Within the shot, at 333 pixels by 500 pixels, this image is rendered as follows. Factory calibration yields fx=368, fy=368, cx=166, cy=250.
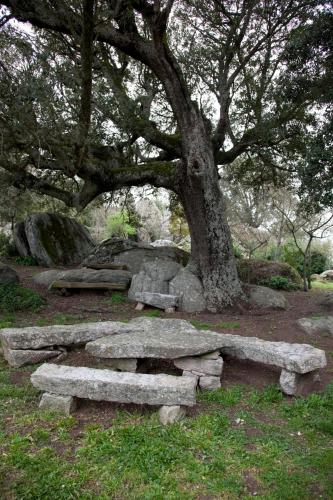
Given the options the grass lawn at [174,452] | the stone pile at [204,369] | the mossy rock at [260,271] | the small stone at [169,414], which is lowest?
the grass lawn at [174,452]

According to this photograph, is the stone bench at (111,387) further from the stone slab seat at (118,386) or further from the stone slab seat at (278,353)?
the stone slab seat at (278,353)

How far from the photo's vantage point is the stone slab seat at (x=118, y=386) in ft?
13.1

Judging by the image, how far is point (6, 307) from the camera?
28.8 ft

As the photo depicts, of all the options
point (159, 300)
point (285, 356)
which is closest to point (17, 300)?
point (159, 300)

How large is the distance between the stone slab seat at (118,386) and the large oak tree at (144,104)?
4.75m

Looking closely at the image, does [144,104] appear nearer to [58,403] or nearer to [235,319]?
[235,319]

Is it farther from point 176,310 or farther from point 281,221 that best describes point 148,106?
point 281,221

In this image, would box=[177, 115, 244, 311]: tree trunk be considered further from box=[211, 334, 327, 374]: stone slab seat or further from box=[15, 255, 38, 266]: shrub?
box=[15, 255, 38, 266]: shrub

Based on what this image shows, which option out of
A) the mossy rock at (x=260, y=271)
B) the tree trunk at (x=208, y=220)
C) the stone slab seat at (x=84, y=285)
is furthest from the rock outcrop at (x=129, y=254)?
the tree trunk at (x=208, y=220)

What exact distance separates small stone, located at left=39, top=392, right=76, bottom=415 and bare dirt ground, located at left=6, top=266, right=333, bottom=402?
1215 mm

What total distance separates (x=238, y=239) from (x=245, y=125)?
1529cm

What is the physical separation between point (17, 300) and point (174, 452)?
22.3 ft

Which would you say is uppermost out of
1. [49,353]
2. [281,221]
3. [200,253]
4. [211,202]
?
[281,221]

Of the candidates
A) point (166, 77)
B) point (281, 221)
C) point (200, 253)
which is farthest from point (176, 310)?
point (281, 221)
